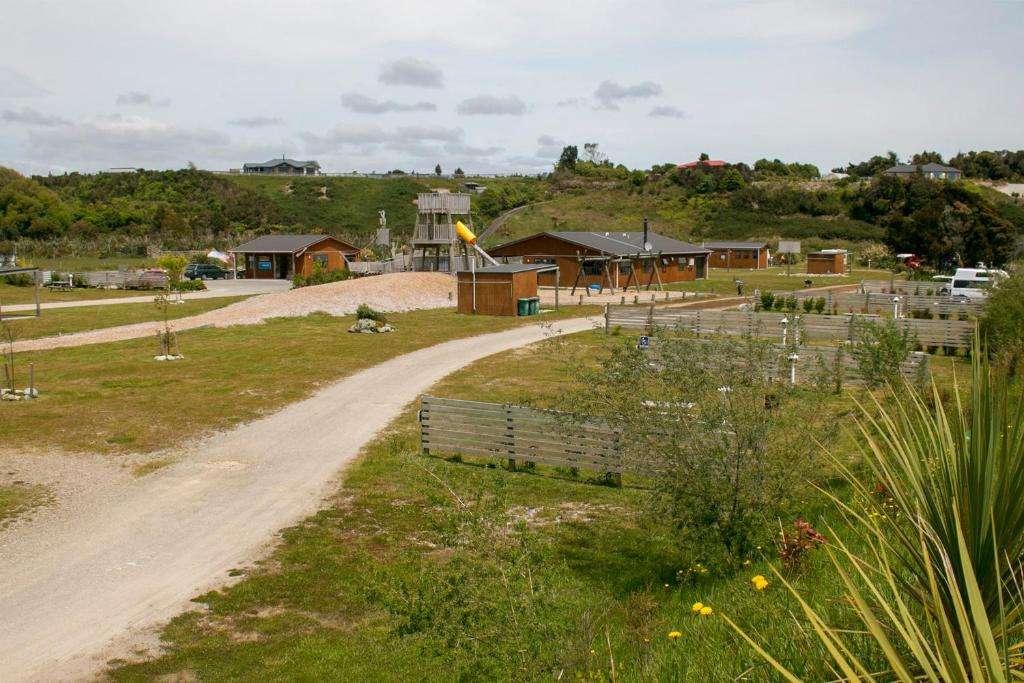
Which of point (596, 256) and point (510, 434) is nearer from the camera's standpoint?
point (510, 434)

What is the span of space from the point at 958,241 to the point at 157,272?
53633 millimetres

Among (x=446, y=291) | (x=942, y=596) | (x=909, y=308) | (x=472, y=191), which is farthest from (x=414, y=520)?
(x=472, y=191)

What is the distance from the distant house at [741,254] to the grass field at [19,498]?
211ft

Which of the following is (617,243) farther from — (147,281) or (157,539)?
(157,539)

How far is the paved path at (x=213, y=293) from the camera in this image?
42719 mm

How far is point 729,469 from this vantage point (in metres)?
9.12

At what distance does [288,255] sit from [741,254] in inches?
1527

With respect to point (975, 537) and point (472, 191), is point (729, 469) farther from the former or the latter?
point (472, 191)

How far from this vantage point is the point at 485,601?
6.85 meters

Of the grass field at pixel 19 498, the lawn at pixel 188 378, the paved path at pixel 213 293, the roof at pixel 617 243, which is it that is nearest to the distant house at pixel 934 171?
the roof at pixel 617 243

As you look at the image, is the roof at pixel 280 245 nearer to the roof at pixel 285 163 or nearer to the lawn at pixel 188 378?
the lawn at pixel 188 378

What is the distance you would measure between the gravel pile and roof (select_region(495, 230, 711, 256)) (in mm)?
9061

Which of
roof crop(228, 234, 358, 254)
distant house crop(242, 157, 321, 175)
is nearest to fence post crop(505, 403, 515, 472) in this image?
roof crop(228, 234, 358, 254)

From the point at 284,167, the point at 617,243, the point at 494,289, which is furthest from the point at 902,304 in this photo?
the point at 284,167
